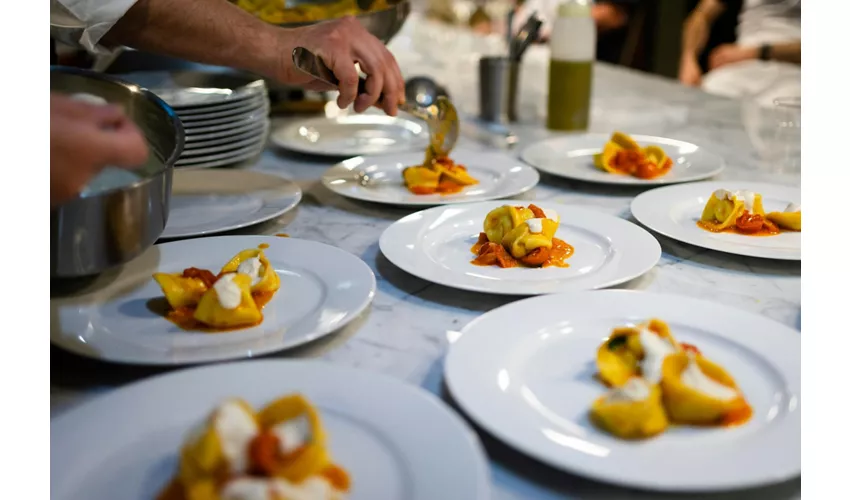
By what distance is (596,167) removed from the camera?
1.78 meters

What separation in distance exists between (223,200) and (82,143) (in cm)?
72

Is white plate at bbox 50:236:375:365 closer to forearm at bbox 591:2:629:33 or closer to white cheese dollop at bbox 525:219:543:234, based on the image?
white cheese dollop at bbox 525:219:543:234

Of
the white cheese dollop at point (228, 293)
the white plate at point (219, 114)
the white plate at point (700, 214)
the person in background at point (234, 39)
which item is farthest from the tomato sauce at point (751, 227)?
the white plate at point (219, 114)

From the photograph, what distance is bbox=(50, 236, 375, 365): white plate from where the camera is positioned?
914 mm

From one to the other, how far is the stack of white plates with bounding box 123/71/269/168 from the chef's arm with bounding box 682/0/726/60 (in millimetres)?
3090

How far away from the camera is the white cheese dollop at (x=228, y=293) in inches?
37.8

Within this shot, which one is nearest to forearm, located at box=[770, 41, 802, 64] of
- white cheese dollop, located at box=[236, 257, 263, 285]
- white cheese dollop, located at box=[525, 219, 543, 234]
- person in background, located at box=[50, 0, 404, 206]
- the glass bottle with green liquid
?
the glass bottle with green liquid

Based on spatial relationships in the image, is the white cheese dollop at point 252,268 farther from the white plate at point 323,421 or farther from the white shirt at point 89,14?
the white shirt at point 89,14

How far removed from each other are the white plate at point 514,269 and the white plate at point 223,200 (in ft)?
0.96

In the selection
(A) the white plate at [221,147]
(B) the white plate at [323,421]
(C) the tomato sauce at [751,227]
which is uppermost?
(A) the white plate at [221,147]

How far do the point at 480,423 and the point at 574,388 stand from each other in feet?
0.50

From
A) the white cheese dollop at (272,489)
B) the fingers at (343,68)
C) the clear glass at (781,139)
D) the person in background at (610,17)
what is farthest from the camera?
the person in background at (610,17)

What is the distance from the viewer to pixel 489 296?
1.16 metres

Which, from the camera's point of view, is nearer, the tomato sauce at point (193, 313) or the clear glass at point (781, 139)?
the tomato sauce at point (193, 313)
